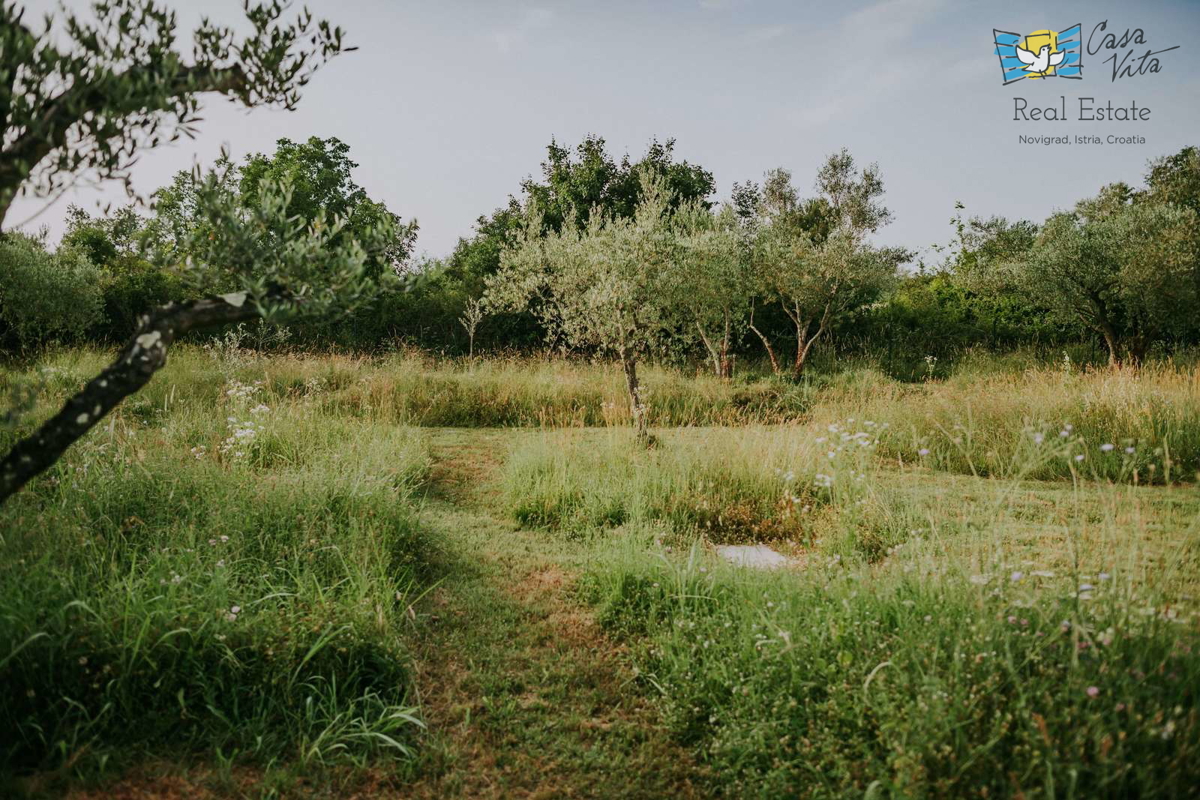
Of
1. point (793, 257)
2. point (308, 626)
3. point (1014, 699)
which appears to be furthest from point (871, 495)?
point (793, 257)

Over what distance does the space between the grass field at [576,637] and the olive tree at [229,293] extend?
1.12ft

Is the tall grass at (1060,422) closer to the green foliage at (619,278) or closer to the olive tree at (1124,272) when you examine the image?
the green foliage at (619,278)

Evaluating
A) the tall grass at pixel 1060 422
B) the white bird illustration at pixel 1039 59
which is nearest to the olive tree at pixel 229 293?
the tall grass at pixel 1060 422

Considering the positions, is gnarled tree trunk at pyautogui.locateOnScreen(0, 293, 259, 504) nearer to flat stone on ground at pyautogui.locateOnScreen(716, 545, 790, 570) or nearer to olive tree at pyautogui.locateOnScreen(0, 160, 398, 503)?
olive tree at pyautogui.locateOnScreen(0, 160, 398, 503)

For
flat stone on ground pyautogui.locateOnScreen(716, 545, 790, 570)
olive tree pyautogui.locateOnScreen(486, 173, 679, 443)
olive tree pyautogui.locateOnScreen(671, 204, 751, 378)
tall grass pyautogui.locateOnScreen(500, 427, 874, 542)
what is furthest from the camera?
olive tree pyautogui.locateOnScreen(671, 204, 751, 378)

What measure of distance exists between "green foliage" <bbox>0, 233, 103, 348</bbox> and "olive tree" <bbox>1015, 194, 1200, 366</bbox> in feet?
74.9

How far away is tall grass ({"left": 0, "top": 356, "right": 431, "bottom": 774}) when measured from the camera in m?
2.82

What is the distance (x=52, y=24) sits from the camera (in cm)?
233

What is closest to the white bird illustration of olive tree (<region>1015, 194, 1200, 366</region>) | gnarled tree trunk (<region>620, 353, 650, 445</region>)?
olive tree (<region>1015, 194, 1200, 366</region>)

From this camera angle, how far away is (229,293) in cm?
273

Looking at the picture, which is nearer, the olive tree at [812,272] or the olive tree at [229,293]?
the olive tree at [229,293]

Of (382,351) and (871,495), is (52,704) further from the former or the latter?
(382,351)

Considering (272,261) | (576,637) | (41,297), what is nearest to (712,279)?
(576,637)

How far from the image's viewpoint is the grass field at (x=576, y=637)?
256 cm
